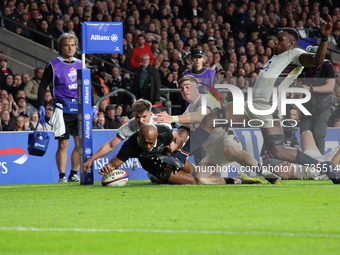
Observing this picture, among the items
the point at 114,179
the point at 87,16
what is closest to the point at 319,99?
the point at 114,179

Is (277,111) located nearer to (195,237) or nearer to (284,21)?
(195,237)

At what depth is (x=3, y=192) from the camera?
30.9ft

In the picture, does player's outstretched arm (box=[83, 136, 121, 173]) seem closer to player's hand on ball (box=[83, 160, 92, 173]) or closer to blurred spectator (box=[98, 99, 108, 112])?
player's hand on ball (box=[83, 160, 92, 173])

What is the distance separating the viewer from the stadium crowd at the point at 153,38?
50.5 feet

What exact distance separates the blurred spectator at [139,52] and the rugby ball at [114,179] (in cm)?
854

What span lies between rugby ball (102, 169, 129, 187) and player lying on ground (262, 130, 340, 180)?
82.2 inches

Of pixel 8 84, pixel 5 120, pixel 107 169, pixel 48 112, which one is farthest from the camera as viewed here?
pixel 8 84

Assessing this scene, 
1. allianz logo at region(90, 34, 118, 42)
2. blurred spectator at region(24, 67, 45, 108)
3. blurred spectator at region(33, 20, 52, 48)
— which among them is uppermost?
blurred spectator at region(33, 20, 52, 48)

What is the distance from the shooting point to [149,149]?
9391 millimetres

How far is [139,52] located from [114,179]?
28.5ft

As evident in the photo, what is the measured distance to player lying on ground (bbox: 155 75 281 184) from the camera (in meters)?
10.2

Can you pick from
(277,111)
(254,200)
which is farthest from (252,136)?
(254,200)

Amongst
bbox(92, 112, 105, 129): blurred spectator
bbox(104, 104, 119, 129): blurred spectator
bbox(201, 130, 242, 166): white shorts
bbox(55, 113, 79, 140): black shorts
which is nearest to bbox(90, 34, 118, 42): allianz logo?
bbox(55, 113, 79, 140): black shorts

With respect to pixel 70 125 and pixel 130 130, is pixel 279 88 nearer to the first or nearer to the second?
pixel 130 130
